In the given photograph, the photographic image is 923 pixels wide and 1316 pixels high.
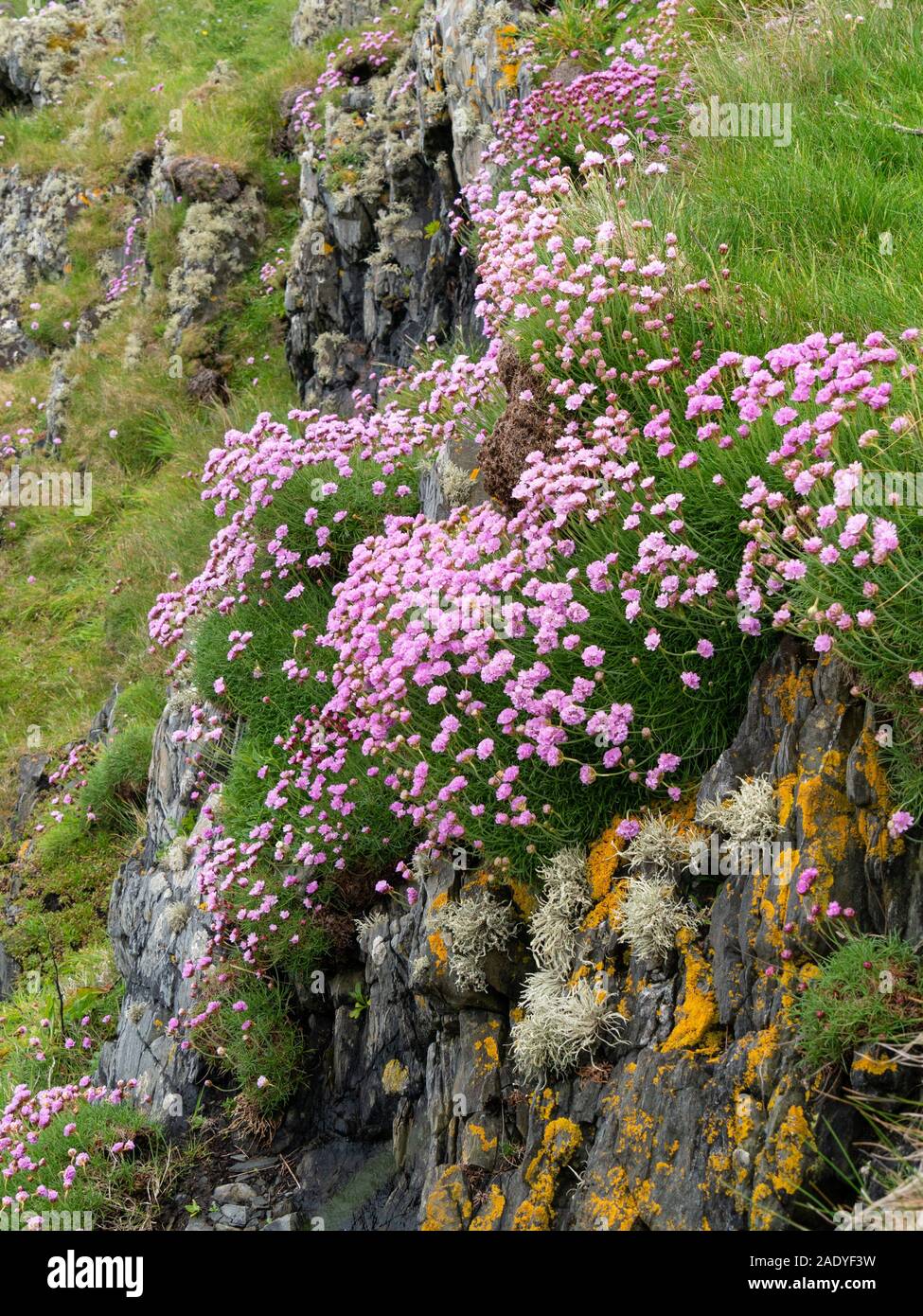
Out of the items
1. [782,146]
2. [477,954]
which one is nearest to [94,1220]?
[477,954]

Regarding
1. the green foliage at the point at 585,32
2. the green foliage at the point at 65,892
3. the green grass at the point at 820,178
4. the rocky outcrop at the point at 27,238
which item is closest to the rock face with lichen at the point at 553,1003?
the green foliage at the point at 585,32

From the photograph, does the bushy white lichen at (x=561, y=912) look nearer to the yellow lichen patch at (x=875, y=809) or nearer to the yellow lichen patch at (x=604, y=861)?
the yellow lichen patch at (x=604, y=861)

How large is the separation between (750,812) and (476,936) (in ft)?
5.04

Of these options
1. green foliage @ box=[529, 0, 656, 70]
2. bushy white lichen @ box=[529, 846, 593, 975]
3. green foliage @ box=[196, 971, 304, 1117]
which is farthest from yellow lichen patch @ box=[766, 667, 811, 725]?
green foliage @ box=[529, 0, 656, 70]

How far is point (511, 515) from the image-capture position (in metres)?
5.82

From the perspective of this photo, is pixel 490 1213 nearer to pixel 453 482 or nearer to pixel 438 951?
pixel 438 951

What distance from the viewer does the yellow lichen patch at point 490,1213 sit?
4113mm

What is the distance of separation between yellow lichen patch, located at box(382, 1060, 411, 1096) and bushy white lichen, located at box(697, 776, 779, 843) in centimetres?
238

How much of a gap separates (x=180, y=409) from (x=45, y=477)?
2.51 metres

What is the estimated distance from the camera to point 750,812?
12.4ft

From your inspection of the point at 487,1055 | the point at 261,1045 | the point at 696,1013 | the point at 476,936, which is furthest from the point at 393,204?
the point at 696,1013

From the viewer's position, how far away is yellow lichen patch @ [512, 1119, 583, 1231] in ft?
12.8

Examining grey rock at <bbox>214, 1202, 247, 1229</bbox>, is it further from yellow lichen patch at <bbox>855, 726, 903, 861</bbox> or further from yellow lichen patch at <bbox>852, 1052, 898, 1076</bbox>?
yellow lichen patch at <bbox>855, 726, 903, 861</bbox>
